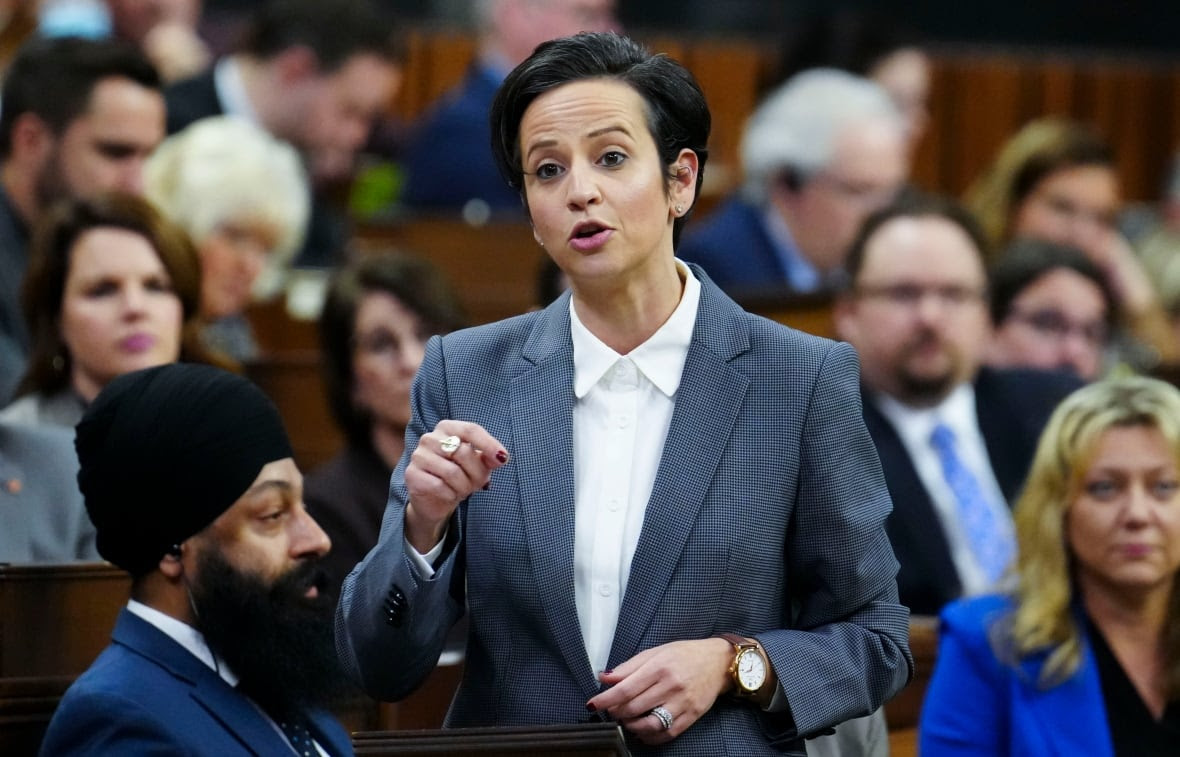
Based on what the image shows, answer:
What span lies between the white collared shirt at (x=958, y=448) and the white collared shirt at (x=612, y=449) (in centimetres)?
219

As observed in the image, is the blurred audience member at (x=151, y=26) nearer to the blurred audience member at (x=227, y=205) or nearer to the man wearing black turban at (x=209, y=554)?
the blurred audience member at (x=227, y=205)

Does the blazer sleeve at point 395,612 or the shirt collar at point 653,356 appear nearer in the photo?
the blazer sleeve at point 395,612

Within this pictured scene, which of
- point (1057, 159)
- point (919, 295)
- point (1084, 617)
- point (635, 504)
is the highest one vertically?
point (1057, 159)

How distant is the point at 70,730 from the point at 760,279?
136 inches

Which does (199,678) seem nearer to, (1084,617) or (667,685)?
(667,685)

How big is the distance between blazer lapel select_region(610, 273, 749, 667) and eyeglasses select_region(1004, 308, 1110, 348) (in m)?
2.93

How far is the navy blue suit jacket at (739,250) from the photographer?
5.68 meters

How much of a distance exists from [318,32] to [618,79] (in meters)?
4.26

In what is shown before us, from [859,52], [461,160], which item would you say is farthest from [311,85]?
[859,52]

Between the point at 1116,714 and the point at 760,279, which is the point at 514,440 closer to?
the point at 1116,714

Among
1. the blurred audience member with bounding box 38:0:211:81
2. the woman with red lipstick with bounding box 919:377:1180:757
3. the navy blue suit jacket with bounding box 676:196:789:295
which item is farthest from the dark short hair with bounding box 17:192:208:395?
the blurred audience member with bounding box 38:0:211:81

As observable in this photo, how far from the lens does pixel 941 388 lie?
15.0 feet

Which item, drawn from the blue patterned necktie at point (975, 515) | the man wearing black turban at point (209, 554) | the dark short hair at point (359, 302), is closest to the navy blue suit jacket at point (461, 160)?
the dark short hair at point (359, 302)

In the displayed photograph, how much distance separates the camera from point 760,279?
5.72 metres
